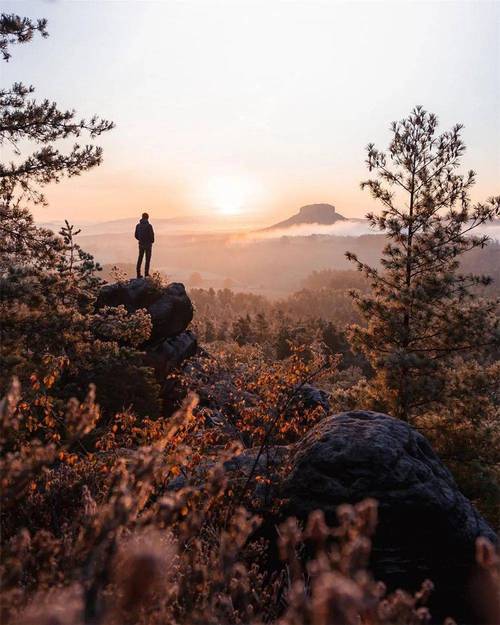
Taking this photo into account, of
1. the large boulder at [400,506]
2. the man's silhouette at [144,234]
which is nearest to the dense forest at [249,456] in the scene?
the large boulder at [400,506]

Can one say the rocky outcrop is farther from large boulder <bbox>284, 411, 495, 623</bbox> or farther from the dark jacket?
large boulder <bbox>284, 411, 495, 623</bbox>

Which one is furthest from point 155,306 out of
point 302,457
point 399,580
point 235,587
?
point 235,587

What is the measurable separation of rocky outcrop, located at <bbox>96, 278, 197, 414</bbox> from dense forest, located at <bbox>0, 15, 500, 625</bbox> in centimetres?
10

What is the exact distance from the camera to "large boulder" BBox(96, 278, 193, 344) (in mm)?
19594

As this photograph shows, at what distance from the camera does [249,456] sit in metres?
9.47

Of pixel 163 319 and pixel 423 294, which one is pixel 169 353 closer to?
pixel 163 319

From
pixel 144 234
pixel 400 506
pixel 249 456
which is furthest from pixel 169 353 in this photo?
pixel 400 506

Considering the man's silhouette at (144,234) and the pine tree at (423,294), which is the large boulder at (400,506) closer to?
the pine tree at (423,294)

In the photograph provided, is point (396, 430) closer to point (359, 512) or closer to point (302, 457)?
point (302, 457)

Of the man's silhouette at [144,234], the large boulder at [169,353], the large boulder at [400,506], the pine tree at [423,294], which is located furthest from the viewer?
the man's silhouette at [144,234]

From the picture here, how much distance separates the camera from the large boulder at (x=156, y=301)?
64.3 feet

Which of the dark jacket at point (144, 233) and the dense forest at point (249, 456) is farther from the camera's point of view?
the dark jacket at point (144, 233)

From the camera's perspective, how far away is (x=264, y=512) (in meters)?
7.66

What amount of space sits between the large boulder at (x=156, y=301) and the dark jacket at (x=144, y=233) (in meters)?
1.68
